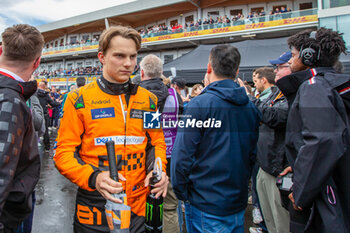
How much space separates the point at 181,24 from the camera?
2656 cm

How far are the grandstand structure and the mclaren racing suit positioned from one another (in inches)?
608

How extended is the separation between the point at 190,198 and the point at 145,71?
1655 millimetres

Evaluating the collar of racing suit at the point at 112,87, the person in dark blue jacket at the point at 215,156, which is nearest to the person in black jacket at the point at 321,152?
the person in dark blue jacket at the point at 215,156

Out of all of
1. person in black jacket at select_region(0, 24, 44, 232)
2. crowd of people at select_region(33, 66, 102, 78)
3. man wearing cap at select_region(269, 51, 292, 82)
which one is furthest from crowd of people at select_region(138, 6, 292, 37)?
person in black jacket at select_region(0, 24, 44, 232)

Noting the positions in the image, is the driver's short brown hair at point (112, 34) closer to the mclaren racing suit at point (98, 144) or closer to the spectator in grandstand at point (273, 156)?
the mclaren racing suit at point (98, 144)

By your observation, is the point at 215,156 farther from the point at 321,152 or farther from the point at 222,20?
the point at 222,20

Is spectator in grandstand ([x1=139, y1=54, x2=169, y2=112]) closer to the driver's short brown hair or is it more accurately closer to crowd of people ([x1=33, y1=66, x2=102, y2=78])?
the driver's short brown hair

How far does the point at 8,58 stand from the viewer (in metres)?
1.24

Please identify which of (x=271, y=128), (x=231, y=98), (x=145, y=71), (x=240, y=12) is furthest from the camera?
(x=240, y=12)

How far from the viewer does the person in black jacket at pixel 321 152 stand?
139cm

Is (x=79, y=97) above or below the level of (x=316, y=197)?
above

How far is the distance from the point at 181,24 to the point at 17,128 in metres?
27.6

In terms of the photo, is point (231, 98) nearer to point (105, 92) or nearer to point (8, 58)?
point (105, 92)

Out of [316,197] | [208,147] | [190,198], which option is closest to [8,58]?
[208,147]
